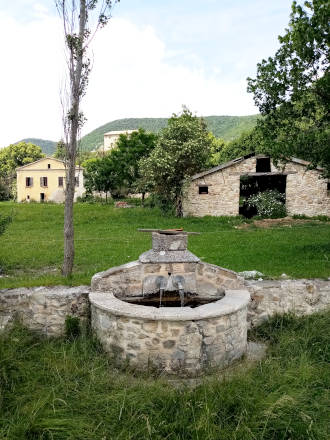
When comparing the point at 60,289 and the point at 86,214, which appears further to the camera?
the point at 86,214

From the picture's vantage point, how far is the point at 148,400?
14.1ft

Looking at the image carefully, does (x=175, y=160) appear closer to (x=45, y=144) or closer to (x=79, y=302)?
(x=79, y=302)

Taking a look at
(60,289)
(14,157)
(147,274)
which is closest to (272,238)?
(147,274)

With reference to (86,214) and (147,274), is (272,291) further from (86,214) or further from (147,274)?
(86,214)

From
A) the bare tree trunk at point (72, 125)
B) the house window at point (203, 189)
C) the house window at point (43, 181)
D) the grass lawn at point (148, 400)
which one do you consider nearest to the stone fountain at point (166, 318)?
the grass lawn at point (148, 400)

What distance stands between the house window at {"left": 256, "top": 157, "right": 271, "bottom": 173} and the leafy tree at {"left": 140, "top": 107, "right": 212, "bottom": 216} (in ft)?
11.0

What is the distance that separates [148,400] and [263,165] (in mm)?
20747

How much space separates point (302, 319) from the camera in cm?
671

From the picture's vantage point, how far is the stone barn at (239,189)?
70.3 ft

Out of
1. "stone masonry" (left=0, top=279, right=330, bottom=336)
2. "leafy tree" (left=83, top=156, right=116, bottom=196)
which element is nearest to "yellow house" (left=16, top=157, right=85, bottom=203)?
"leafy tree" (left=83, top=156, right=116, bottom=196)

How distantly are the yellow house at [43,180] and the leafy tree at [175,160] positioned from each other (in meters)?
20.4

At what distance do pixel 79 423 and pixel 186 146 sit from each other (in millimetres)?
19531

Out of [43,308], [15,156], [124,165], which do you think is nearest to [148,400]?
[43,308]

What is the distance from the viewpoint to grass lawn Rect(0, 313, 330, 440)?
387cm
